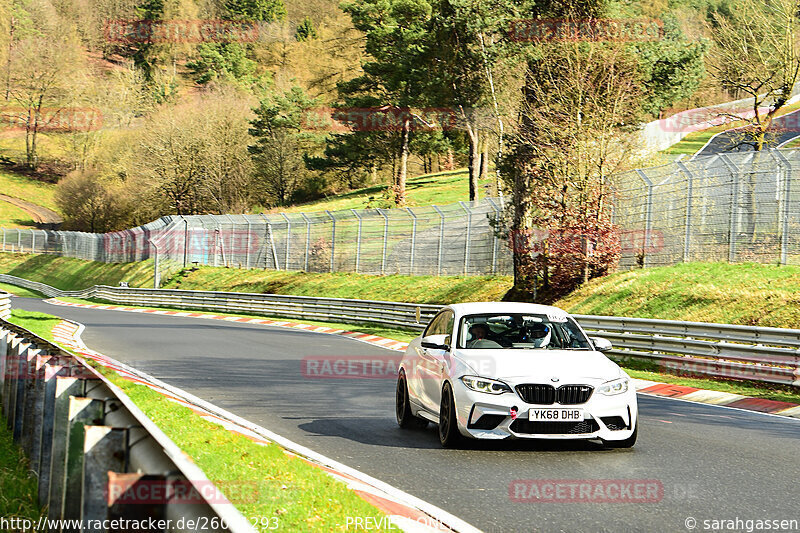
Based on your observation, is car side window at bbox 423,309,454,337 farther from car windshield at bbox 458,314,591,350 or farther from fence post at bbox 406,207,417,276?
fence post at bbox 406,207,417,276

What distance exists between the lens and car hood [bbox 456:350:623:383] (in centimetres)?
895

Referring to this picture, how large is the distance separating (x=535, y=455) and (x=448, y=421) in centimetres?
91

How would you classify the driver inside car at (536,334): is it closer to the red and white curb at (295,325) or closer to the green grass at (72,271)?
the red and white curb at (295,325)

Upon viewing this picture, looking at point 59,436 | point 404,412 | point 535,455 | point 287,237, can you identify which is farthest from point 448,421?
Answer: point 287,237

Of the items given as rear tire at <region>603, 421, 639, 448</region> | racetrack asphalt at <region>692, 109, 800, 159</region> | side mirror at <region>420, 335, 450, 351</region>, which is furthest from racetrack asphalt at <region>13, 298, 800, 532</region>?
racetrack asphalt at <region>692, 109, 800, 159</region>

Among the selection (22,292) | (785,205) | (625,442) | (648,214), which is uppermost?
(785,205)

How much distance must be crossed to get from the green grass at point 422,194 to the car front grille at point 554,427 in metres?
53.9

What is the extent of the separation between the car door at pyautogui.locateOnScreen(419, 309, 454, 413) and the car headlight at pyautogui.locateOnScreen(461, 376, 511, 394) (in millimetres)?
521

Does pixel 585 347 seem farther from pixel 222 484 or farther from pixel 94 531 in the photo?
pixel 94 531

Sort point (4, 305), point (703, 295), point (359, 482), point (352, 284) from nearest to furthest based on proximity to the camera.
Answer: point (359, 482) → point (703, 295) → point (4, 305) → point (352, 284)

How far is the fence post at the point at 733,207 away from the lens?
22.6 m

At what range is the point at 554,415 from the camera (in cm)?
881

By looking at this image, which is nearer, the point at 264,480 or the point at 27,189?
the point at 264,480

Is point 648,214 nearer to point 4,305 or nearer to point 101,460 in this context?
point 4,305
